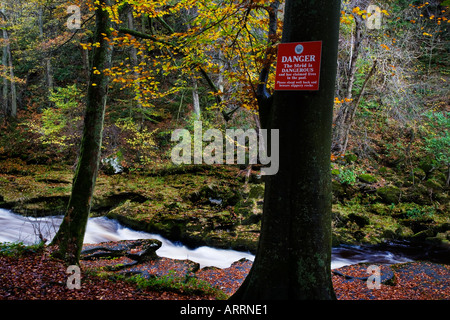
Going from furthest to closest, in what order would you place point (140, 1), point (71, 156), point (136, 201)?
point (71, 156)
point (136, 201)
point (140, 1)

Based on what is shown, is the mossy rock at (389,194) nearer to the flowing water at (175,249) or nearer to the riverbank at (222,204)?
the riverbank at (222,204)

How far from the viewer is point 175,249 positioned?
9250mm

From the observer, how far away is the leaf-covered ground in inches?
156

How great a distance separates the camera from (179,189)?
13023 mm

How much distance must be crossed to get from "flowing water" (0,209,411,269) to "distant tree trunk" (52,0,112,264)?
3.57 m

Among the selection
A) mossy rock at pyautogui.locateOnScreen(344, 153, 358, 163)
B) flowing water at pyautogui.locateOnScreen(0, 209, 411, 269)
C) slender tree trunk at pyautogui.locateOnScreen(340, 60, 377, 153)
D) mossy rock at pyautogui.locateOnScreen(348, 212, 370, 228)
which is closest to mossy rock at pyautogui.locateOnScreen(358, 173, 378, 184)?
mossy rock at pyautogui.locateOnScreen(344, 153, 358, 163)

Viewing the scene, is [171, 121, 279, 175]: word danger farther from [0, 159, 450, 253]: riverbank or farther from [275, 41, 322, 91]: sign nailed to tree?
[275, 41, 322, 91]: sign nailed to tree

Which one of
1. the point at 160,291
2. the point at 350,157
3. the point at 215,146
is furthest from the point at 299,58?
the point at 215,146

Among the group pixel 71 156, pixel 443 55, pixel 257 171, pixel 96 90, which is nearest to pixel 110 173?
pixel 71 156

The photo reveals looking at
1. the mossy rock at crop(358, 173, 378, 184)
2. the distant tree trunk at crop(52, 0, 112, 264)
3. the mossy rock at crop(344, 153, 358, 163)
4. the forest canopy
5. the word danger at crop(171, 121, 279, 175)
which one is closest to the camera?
the distant tree trunk at crop(52, 0, 112, 264)

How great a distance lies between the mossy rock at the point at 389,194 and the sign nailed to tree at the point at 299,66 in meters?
11.1

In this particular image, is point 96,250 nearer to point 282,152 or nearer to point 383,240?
point 282,152

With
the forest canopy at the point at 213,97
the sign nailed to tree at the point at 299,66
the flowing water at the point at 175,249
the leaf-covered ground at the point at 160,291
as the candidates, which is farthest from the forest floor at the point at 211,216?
the sign nailed to tree at the point at 299,66
